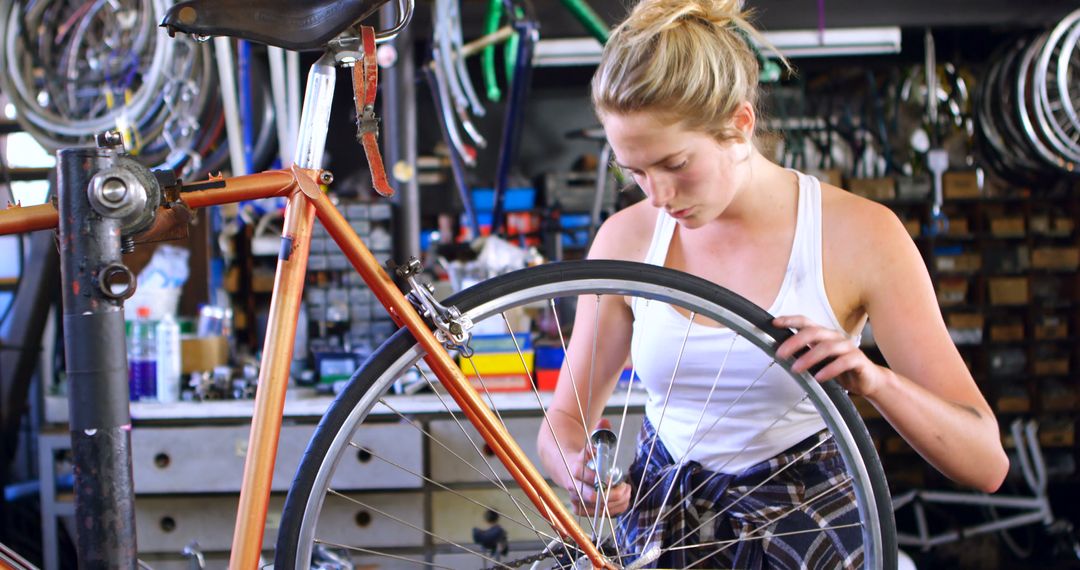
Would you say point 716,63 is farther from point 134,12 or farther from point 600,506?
point 134,12

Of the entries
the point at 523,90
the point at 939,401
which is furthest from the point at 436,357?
the point at 523,90

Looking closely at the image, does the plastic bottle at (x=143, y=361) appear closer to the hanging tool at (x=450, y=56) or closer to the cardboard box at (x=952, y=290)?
the hanging tool at (x=450, y=56)

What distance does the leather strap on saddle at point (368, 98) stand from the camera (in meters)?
0.84

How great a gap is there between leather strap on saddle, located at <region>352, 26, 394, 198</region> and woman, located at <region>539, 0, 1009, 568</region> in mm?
257

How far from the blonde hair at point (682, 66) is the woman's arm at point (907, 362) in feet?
0.68

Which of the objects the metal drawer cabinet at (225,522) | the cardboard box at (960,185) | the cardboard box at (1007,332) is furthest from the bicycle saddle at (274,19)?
the cardboard box at (1007,332)

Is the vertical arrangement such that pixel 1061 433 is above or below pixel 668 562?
below

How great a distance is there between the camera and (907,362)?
37.4 inches

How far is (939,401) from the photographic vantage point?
2.86 ft

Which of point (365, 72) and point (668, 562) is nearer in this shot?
point (365, 72)

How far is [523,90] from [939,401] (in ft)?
6.54

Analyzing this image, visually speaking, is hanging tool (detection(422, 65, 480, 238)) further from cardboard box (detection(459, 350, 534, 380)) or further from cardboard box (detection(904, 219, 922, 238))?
cardboard box (detection(904, 219, 922, 238))

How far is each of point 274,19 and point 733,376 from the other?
616 millimetres

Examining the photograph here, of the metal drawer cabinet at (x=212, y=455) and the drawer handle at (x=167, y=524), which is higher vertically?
the metal drawer cabinet at (x=212, y=455)
